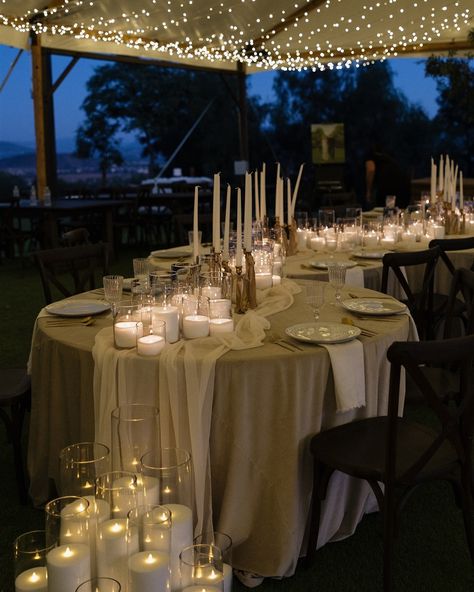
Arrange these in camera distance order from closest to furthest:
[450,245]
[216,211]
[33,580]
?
1. [33,580]
2. [216,211]
3. [450,245]

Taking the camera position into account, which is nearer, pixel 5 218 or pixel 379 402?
pixel 379 402

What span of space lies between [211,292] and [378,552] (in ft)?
3.97

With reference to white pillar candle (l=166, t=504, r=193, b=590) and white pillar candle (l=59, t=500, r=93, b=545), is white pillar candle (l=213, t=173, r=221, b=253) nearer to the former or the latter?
white pillar candle (l=166, t=504, r=193, b=590)

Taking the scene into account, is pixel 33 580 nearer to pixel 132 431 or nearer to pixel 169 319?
pixel 132 431

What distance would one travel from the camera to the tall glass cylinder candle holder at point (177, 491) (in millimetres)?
2084

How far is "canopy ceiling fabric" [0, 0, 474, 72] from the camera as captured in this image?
27.6 ft

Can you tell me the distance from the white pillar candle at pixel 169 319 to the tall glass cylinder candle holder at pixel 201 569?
879 mm

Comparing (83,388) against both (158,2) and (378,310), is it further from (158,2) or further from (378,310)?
(158,2)

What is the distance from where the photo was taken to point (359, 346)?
8.29 ft

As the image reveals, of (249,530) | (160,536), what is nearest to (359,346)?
(249,530)

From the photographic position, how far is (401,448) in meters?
2.44

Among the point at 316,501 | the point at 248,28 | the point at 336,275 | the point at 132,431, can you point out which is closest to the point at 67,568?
the point at 132,431

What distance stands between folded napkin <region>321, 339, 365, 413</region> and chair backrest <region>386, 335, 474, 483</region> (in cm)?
24

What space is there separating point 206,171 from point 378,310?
50.0 feet
